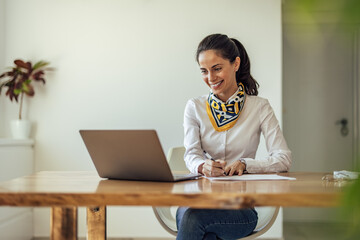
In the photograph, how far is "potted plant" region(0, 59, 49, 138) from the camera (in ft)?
12.6

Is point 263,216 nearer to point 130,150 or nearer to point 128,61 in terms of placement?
point 130,150

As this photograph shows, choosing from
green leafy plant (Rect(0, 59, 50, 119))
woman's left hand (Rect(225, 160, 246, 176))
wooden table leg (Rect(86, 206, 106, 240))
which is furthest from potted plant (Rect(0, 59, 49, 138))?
woman's left hand (Rect(225, 160, 246, 176))

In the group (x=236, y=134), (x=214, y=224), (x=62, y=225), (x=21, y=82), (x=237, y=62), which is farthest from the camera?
(x=21, y=82)

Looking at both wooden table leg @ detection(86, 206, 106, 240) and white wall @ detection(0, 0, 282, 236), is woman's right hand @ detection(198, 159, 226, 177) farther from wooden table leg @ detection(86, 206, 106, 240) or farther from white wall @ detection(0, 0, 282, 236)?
white wall @ detection(0, 0, 282, 236)

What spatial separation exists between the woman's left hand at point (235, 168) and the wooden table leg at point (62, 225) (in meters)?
0.57

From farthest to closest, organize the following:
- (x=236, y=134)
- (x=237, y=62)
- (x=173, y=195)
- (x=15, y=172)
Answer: (x=15, y=172) < (x=237, y=62) < (x=236, y=134) < (x=173, y=195)

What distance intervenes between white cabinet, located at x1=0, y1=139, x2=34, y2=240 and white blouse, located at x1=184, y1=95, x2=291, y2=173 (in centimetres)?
189

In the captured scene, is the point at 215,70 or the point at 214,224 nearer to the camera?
the point at 214,224

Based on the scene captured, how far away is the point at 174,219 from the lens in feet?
7.07

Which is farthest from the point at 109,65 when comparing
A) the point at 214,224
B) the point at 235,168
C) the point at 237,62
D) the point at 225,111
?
the point at 214,224

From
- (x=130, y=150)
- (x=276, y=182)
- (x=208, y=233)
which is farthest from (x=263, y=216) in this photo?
(x=130, y=150)

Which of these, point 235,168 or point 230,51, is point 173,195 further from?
point 230,51

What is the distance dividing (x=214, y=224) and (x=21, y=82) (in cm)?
279

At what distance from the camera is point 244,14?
3971mm
